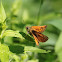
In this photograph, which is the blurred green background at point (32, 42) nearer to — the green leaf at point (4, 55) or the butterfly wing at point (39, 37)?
the butterfly wing at point (39, 37)

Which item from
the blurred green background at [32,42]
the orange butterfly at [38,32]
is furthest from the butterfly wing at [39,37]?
the blurred green background at [32,42]

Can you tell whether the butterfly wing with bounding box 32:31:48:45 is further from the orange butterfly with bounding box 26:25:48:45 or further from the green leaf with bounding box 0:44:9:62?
the green leaf with bounding box 0:44:9:62

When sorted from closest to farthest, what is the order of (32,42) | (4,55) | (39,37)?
(4,55), (39,37), (32,42)

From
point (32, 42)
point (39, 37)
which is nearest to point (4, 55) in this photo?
point (39, 37)

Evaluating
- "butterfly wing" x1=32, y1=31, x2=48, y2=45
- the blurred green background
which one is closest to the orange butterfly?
"butterfly wing" x1=32, y1=31, x2=48, y2=45

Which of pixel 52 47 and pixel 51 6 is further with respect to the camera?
pixel 51 6

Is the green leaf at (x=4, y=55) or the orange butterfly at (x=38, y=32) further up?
the orange butterfly at (x=38, y=32)

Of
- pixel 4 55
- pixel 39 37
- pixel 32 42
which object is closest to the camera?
pixel 4 55

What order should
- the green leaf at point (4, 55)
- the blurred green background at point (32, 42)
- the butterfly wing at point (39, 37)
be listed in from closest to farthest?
the green leaf at point (4, 55)
the butterfly wing at point (39, 37)
the blurred green background at point (32, 42)

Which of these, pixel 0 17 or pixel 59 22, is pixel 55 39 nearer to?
pixel 59 22

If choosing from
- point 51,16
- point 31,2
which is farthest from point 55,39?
point 31,2

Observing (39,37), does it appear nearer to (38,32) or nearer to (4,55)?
(38,32)
